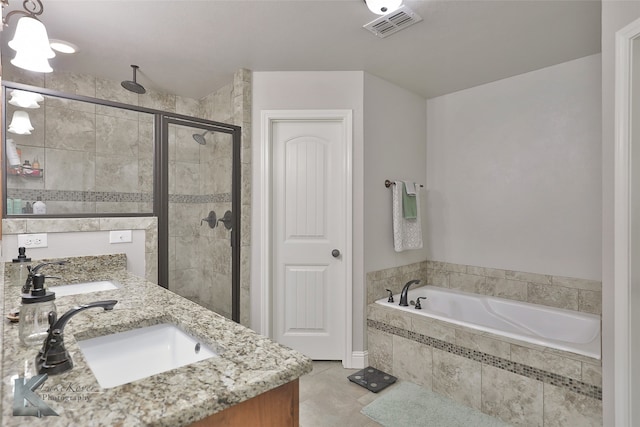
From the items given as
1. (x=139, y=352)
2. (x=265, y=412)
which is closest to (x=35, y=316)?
(x=139, y=352)

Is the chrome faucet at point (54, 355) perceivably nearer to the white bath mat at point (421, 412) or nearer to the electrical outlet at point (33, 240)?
the electrical outlet at point (33, 240)

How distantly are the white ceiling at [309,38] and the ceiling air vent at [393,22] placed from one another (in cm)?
5

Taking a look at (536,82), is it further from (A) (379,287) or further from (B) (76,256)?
(B) (76,256)

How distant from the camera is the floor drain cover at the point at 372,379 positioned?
2.54m

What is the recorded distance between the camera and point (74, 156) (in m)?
2.61

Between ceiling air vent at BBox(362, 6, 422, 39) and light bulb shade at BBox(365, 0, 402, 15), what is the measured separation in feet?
0.17

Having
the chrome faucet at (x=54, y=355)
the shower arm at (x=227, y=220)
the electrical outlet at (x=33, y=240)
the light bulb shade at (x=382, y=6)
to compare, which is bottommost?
the chrome faucet at (x=54, y=355)

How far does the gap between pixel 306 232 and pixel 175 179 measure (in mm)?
1130

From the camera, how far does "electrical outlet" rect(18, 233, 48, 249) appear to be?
196 centimetres

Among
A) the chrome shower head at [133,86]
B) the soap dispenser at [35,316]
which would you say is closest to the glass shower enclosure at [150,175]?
the chrome shower head at [133,86]

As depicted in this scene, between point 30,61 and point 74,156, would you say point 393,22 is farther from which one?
point 74,156

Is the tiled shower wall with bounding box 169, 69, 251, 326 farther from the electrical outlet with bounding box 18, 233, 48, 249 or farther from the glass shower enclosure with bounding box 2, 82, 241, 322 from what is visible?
the electrical outlet with bounding box 18, 233, 48, 249

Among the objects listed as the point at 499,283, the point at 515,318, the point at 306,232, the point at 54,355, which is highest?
the point at 306,232

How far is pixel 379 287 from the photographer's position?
10.0 ft
